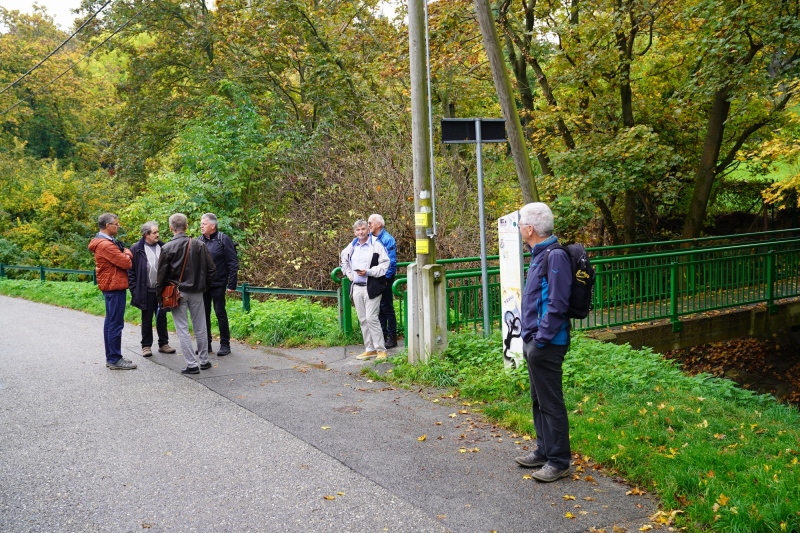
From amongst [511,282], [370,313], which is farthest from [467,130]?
[370,313]

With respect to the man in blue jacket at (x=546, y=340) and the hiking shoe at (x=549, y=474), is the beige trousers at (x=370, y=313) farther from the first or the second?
the hiking shoe at (x=549, y=474)

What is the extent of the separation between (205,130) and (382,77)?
4.85 metres

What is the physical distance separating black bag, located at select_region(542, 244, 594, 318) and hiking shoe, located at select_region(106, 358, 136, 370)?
6.15 meters

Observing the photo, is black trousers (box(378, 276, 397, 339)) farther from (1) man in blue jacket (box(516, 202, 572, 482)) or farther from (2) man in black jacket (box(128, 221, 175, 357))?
(1) man in blue jacket (box(516, 202, 572, 482))

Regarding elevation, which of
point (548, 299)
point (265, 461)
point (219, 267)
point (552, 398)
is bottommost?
point (265, 461)

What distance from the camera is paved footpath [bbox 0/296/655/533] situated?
4.31 meters

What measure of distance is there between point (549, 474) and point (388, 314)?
5.00 metres

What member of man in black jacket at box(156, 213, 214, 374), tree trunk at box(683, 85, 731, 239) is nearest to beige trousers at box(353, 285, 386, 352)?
man in black jacket at box(156, 213, 214, 374)

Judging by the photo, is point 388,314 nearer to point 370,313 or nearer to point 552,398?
point 370,313

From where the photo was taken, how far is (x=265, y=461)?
17.5 ft

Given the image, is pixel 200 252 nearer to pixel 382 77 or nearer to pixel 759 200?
pixel 382 77

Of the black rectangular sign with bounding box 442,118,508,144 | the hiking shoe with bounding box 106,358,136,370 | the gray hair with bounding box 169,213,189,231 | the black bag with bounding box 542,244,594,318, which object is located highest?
the black rectangular sign with bounding box 442,118,508,144

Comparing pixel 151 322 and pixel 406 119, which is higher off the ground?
pixel 406 119

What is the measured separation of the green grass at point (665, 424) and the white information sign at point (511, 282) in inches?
10.6
